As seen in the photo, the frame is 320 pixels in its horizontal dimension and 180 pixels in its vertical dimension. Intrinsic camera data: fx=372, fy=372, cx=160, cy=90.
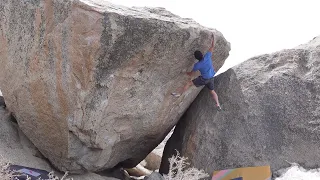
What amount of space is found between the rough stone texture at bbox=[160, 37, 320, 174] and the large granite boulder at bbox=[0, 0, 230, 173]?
0.63m

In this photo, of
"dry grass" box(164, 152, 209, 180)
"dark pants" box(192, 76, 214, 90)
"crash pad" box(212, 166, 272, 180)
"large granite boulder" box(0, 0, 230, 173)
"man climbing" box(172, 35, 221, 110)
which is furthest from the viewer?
"dark pants" box(192, 76, 214, 90)

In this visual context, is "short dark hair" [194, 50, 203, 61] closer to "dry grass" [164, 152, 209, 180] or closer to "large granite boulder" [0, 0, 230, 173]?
"large granite boulder" [0, 0, 230, 173]

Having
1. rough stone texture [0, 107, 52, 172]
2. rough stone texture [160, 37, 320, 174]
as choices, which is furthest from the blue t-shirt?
rough stone texture [0, 107, 52, 172]

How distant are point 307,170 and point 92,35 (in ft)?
10.9

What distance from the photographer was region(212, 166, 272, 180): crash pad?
16.3ft

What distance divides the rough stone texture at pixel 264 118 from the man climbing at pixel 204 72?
312 mm

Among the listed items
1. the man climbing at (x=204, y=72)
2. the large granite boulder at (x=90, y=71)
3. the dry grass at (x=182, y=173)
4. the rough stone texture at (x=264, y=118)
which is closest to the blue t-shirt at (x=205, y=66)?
the man climbing at (x=204, y=72)

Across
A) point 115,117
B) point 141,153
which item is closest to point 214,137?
point 141,153

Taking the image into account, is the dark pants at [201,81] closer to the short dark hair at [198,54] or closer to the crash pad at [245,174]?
the short dark hair at [198,54]

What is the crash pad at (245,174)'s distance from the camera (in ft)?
16.3

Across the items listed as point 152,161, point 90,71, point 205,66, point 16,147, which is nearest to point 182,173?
point 205,66

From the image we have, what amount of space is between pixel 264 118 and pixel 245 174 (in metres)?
0.84

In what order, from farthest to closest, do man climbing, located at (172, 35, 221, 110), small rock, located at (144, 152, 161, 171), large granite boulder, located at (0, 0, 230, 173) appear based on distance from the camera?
1. small rock, located at (144, 152, 161, 171)
2. man climbing, located at (172, 35, 221, 110)
3. large granite boulder, located at (0, 0, 230, 173)

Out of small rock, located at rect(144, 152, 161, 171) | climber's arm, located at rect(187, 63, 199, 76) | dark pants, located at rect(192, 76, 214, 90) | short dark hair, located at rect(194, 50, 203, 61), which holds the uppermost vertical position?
short dark hair, located at rect(194, 50, 203, 61)
